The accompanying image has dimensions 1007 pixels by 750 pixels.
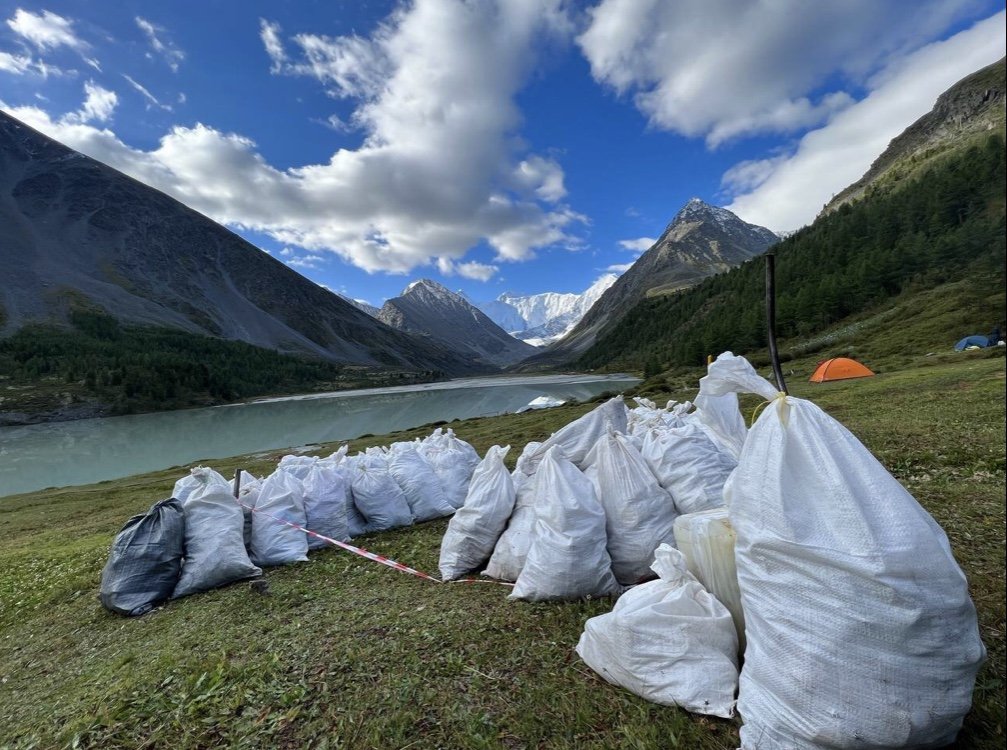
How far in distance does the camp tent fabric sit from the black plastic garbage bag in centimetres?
3005

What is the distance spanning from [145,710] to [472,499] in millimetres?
3096

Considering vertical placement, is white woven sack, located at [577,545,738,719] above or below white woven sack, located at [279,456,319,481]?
below

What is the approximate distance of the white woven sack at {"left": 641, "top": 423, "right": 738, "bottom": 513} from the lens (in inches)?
167

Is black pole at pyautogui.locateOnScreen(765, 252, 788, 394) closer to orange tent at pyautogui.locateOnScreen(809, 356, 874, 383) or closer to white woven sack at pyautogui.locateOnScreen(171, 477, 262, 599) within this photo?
white woven sack at pyautogui.locateOnScreen(171, 477, 262, 599)

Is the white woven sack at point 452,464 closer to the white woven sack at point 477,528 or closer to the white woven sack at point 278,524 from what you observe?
the white woven sack at point 278,524

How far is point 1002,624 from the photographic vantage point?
9.36 feet

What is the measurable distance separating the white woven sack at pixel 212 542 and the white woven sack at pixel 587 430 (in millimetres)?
4089

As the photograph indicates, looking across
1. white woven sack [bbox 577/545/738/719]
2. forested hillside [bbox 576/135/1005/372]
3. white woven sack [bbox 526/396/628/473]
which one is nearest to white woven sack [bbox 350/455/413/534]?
white woven sack [bbox 526/396/628/473]

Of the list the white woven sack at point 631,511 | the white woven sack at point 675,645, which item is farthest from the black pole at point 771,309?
the white woven sack at point 631,511

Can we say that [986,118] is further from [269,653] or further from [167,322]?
[167,322]

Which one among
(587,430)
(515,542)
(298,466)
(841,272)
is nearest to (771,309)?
(587,430)

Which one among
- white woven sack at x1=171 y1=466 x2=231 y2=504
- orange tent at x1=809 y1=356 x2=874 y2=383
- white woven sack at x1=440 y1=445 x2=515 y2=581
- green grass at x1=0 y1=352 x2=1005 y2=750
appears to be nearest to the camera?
green grass at x1=0 y1=352 x2=1005 y2=750

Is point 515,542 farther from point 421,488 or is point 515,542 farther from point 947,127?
point 947,127

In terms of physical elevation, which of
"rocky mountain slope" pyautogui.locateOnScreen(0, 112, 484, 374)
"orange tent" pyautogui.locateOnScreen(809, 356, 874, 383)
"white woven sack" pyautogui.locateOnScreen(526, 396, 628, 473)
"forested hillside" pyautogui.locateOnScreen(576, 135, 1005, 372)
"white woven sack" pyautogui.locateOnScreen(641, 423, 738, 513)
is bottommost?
"orange tent" pyautogui.locateOnScreen(809, 356, 874, 383)
